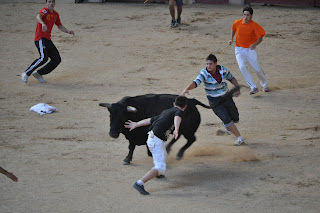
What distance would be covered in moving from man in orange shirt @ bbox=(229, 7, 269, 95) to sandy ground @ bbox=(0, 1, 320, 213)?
0.44 m

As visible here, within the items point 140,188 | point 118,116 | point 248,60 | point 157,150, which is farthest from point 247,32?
point 140,188

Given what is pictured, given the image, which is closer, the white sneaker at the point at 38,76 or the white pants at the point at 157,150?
the white pants at the point at 157,150

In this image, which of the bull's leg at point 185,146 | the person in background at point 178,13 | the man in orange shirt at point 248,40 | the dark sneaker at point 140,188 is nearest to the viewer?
the dark sneaker at point 140,188

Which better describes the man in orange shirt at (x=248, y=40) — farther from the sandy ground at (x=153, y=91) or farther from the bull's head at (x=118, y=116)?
the bull's head at (x=118, y=116)

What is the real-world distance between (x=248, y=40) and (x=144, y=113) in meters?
3.68

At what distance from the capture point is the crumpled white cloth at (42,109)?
31.4 ft

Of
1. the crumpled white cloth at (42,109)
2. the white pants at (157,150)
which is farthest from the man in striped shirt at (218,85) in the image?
the crumpled white cloth at (42,109)

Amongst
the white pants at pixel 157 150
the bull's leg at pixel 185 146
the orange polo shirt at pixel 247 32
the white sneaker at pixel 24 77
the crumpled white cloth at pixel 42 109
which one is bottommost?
the crumpled white cloth at pixel 42 109

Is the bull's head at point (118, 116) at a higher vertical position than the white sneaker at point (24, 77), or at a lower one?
higher

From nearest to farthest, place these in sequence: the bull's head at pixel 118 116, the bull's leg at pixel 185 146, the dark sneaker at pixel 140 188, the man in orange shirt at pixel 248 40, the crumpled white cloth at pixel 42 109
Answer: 1. the dark sneaker at pixel 140 188
2. the bull's head at pixel 118 116
3. the bull's leg at pixel 185 146
4. the crumpled white cloth at pixel 42 109
5. the man in orange shirt at pixel 248 40

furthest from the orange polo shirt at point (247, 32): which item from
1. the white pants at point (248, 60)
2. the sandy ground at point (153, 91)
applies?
the sandy ground at point (153, 91)

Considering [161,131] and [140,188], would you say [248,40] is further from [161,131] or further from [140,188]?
[140,188]

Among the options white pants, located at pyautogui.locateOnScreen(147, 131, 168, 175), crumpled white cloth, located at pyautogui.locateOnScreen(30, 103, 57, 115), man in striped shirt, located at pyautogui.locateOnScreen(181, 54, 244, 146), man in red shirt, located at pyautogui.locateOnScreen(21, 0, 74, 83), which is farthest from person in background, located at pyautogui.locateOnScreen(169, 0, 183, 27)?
white pants, located at pyautogui.locateOnScreen(147, 131, 168, 175)

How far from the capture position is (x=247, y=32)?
988 cm
